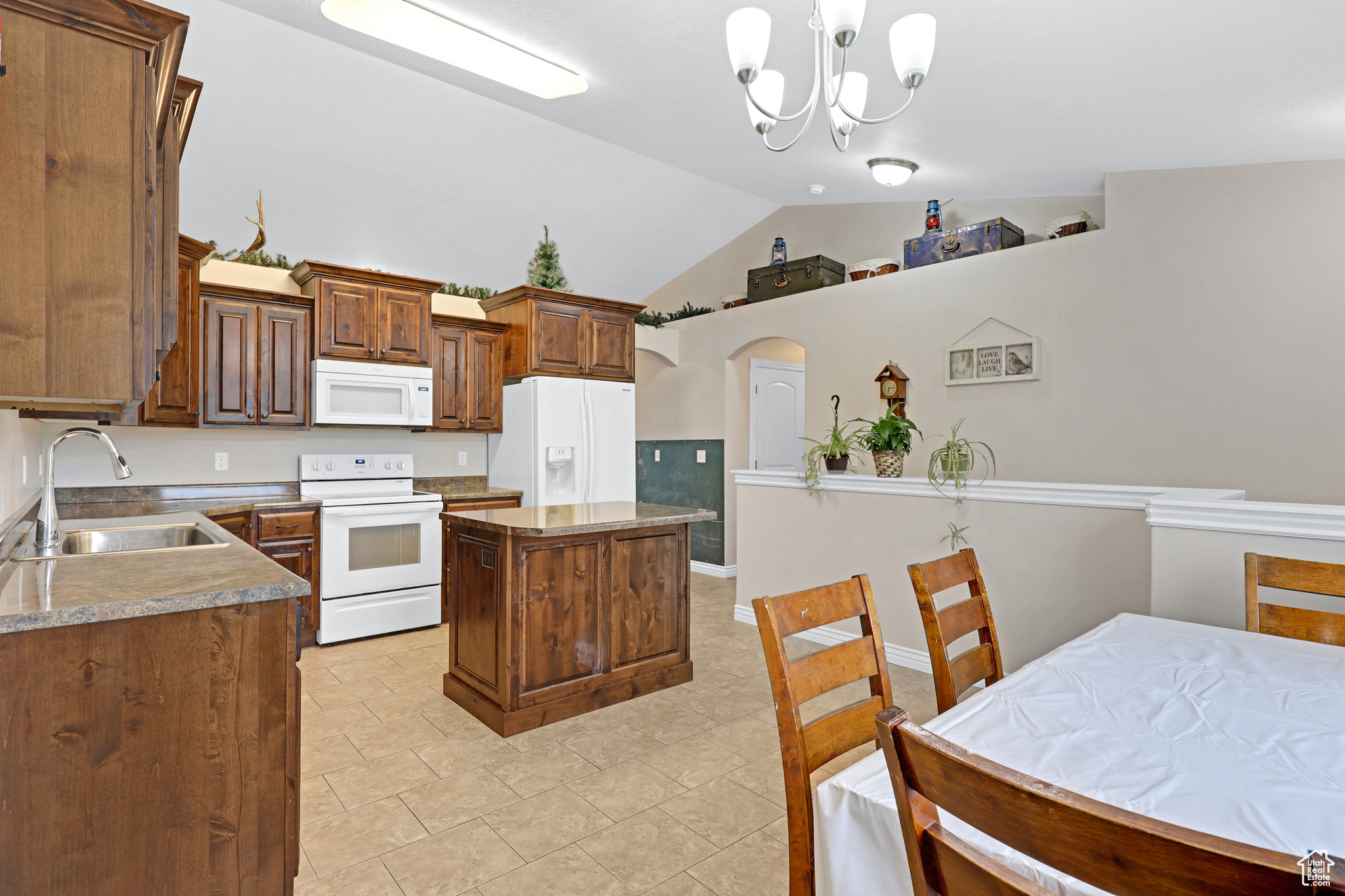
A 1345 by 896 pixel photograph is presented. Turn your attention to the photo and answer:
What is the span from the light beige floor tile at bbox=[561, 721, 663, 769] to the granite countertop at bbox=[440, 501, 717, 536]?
830 mm

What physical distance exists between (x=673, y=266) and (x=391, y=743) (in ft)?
16.2

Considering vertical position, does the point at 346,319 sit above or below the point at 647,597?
above

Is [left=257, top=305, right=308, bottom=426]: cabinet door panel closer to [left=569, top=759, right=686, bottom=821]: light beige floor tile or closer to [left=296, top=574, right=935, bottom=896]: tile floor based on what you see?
[left=296, top=574, right=935, bottom=896]: tile floor

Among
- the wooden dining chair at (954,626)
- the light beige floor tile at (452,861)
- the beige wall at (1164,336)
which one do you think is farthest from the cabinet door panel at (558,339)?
the wooden dining chair at (954,626)

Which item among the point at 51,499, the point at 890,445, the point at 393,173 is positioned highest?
the point at 393,173

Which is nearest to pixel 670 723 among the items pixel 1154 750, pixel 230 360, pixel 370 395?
pixel 1154 750

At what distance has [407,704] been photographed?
316 cm

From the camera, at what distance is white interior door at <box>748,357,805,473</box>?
6.21 meters

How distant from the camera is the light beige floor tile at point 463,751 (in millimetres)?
2551

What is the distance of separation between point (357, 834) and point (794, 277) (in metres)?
4.67

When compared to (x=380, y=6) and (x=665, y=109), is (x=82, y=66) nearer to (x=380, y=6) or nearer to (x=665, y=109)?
(x=380, y=6)

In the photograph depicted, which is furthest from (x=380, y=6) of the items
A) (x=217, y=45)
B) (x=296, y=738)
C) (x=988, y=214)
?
(x=988, y=214)

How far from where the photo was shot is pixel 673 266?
258 inches

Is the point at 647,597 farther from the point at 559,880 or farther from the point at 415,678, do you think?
the point at 559,880
